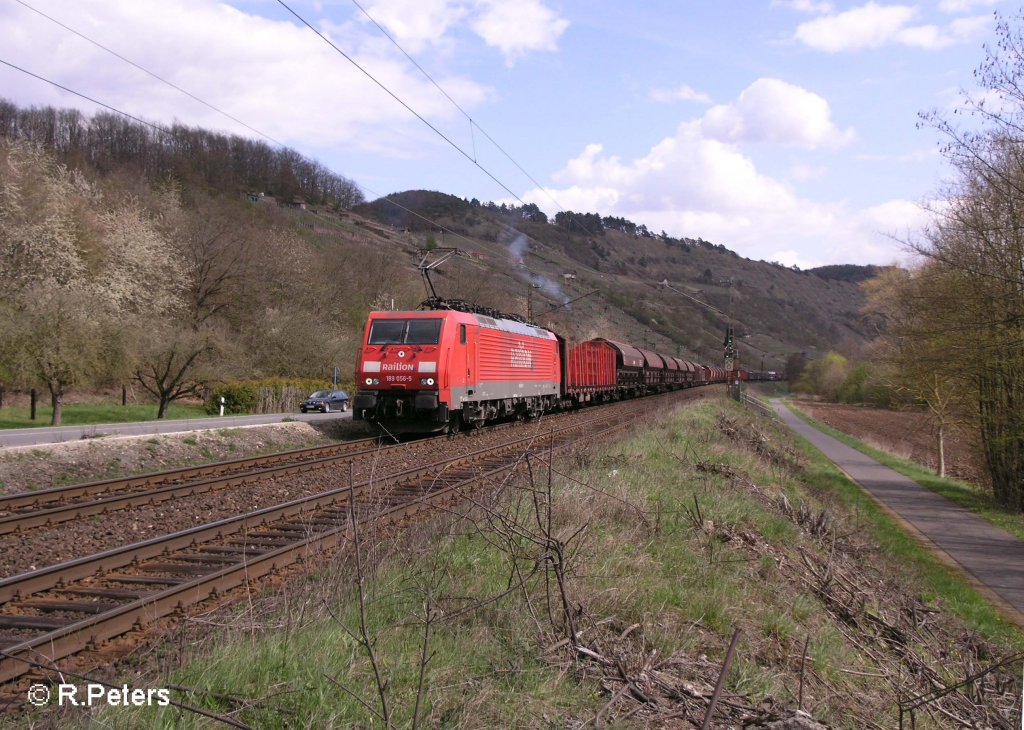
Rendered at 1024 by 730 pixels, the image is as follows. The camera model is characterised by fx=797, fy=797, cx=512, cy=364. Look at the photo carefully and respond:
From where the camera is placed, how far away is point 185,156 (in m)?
76.5

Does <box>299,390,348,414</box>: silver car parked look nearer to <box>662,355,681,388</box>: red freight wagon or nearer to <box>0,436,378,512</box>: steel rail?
<box>0,436,378,512</box>: steel rail

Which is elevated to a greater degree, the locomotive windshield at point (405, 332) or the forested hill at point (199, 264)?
the forested hill at point (199, 264)

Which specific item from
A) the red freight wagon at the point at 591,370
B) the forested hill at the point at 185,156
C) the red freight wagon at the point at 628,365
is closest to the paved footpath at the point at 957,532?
the red freight wagon at the point at 591,370

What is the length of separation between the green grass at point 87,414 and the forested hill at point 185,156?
35.6 metres

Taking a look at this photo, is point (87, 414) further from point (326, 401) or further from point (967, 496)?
point (967, 496)

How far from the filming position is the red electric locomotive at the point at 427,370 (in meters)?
18.3

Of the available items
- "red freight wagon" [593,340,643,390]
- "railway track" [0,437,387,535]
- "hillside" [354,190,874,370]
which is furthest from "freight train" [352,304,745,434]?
"red freight wagon" [593,340,643,390]

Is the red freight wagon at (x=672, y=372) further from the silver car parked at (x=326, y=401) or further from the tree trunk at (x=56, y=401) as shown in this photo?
the tree trunk at (x=56, y=401)

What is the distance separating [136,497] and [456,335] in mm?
9640

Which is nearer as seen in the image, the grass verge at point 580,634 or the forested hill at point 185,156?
the grass verge at point 580,634

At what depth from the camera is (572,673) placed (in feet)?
14.9

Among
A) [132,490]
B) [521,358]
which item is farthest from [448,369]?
[132,490]

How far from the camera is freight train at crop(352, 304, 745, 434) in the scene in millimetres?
18375

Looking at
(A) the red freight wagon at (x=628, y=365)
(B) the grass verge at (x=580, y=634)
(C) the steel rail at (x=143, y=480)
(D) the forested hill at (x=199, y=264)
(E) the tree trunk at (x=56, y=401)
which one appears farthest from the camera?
(A) the red freight wagon at (x=628, y=365)
